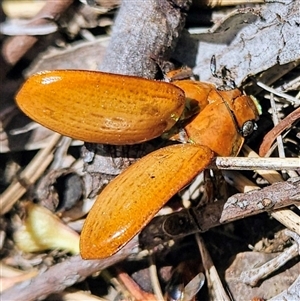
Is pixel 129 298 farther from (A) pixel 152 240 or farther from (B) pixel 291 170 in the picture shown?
(B) pixel 291 170

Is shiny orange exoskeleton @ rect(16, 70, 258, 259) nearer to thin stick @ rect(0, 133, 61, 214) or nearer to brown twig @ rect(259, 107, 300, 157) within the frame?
brown twig @ rect(259, 107, 300, 157)

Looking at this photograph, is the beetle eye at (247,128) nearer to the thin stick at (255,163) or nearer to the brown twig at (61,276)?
the thin stick at (255,163)

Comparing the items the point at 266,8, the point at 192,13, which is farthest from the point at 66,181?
the point at 266,8

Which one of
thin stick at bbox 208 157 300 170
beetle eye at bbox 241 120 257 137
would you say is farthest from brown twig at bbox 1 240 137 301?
beetle eye at bbox 241 120 257 137

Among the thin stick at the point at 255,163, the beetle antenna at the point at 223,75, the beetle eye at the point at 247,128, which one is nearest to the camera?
the thin stick at the point at 255,163

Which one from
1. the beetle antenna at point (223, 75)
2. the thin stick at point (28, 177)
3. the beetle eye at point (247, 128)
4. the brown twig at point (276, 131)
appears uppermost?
the beetle antenna at point (223, 75)

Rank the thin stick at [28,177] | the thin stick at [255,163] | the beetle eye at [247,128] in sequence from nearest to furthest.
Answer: the thin stick at [255,163] < the beetle eye at [247,128] < the thin stick at [28,177]

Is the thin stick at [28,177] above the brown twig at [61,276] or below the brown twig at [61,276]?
above

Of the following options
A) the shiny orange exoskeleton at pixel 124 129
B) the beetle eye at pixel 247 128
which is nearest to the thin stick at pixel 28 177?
the shiny orange exoskeleton at pixel 124 129

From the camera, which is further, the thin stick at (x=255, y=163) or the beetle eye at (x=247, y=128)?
the beetle eye at (x=247, y=128)
